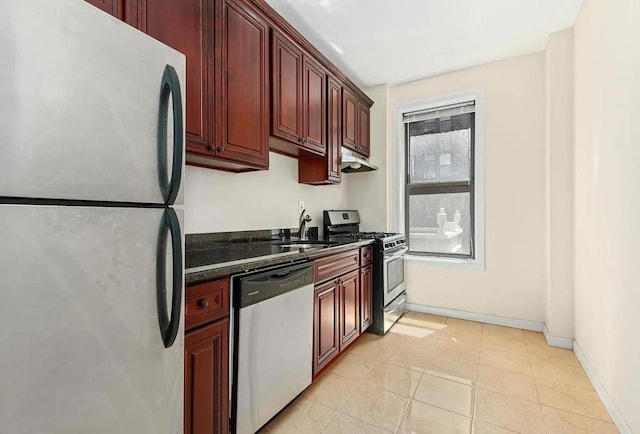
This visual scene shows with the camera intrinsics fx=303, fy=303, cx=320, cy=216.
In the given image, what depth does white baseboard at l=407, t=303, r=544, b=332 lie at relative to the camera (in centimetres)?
306

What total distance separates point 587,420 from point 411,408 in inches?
38.5

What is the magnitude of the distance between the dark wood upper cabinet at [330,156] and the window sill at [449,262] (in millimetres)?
1435

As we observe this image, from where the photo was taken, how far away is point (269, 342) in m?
1.57

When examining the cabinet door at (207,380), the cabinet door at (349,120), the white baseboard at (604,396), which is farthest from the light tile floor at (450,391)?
the cabinet door at (349,120)

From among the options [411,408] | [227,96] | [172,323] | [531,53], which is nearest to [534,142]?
[531,53]

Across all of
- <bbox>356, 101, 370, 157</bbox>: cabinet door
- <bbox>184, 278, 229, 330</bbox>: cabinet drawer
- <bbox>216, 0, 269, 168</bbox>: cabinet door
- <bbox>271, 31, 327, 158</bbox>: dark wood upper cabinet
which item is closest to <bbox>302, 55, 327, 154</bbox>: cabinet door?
<bbox>271, 31, 327, 158</bbox>: dark wood upper cabinet

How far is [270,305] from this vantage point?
1.57 metres

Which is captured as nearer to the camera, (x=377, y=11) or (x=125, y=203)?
(x=125, y=203)

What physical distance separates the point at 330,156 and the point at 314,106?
486mm

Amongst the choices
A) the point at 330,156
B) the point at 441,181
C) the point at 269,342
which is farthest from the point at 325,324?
the point at 441,181

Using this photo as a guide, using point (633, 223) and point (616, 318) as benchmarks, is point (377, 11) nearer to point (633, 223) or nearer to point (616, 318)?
point (633, 223)

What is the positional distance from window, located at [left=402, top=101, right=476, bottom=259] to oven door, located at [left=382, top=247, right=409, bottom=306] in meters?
0.44

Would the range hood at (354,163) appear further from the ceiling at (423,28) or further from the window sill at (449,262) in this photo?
the window sill at (449,262)

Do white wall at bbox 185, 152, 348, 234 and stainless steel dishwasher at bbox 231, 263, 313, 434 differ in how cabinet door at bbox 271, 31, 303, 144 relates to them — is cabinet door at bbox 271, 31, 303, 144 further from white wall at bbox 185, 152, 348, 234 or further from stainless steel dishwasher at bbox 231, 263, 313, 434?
stainless steel dishwasher at bbox 231, 263, 313, 434
